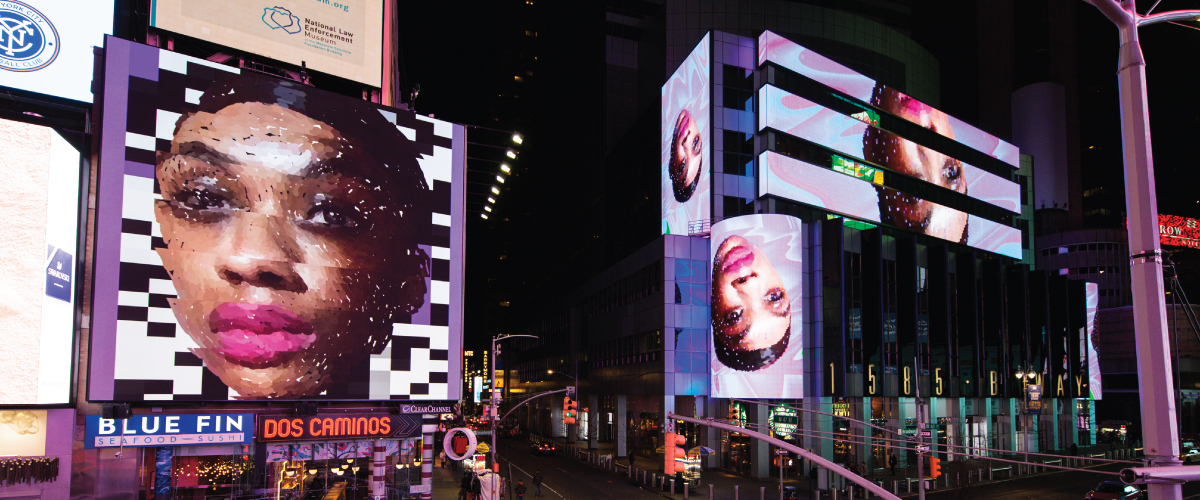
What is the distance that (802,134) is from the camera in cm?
5719

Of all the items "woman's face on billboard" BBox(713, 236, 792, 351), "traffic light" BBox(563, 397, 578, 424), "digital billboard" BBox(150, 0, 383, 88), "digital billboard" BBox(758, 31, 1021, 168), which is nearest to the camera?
"digital billboard" BBox(150, 0, 383, 88)

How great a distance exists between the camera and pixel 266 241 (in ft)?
103

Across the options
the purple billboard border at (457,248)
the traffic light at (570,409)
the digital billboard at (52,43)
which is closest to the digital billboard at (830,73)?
the purple billboard border at (457,248)

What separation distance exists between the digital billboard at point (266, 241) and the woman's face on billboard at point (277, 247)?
5 cm

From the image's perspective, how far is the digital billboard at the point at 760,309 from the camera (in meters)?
52.3

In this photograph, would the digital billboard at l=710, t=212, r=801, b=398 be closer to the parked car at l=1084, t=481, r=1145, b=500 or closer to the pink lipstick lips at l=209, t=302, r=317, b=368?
the parked car at l=1084, t=481, r=1145, b=500

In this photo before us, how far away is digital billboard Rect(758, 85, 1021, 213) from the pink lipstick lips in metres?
36.9

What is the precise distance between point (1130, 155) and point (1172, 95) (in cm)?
13654

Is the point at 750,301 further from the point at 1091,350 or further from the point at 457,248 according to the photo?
the point at 1091,350

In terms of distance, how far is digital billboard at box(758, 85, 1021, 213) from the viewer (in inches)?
2228

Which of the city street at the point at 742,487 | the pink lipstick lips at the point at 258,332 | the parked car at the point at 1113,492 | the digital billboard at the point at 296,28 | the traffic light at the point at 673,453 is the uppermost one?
the digital billboard at the point at 296,28

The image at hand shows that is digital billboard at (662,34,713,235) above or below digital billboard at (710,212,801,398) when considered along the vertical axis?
above

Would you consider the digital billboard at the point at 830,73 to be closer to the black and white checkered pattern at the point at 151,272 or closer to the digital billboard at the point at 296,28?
the digital billboard at the point at 296,28

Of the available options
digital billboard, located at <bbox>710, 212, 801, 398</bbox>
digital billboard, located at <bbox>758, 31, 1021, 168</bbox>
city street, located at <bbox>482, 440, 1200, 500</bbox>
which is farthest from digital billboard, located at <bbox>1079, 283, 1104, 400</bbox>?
digital billboard, located at <bbox>710, 212, 801, 398</bbox>
